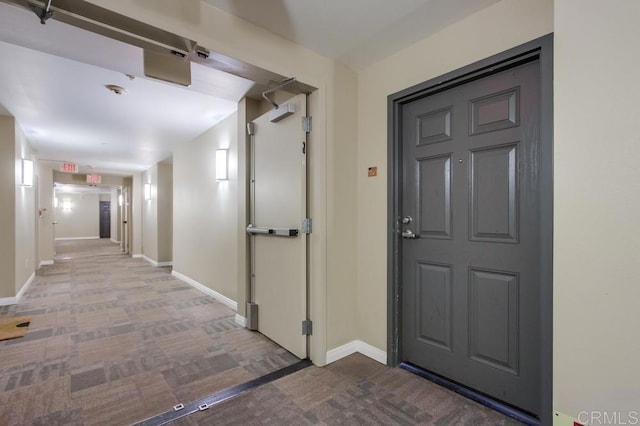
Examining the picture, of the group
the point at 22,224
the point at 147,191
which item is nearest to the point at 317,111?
the point at 22,224

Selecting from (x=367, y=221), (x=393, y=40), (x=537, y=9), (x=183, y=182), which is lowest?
(x=367, y=221)

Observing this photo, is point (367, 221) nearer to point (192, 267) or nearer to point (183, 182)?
point (192, 267)

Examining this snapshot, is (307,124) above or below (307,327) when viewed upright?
above

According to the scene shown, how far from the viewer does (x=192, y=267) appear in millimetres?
5129

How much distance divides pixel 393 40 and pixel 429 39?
24 cm

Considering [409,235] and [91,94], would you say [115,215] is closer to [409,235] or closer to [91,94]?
[91,94]

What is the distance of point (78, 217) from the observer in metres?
15.3

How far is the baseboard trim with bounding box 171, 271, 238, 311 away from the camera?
12.7 ft

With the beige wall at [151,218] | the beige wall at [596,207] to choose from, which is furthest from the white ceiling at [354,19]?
the beige wall at [151,218]

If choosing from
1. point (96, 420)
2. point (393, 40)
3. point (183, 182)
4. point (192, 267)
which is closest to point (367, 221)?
point (393, 40)

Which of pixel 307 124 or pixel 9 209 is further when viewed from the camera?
pixel 9 209

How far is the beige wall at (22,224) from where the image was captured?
4.26 m

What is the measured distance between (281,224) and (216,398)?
132 cm

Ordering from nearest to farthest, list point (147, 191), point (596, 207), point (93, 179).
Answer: point (596, 207) < point (147, 191) < point (93, 179)
